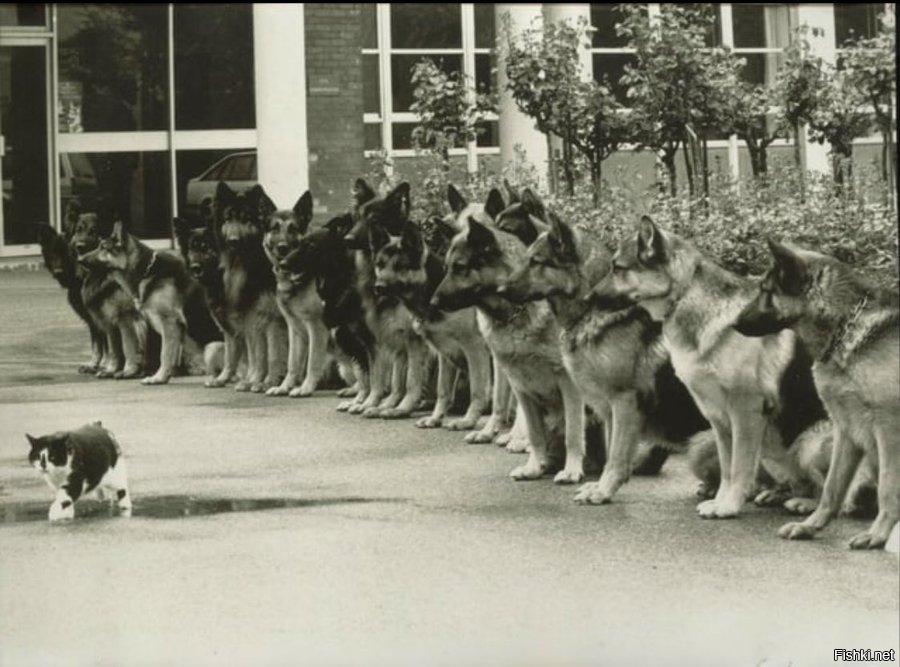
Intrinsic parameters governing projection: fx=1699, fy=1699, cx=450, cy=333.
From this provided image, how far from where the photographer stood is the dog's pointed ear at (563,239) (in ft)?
24.1

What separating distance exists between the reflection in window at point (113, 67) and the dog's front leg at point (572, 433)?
2361 mm

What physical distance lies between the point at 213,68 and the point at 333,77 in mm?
531

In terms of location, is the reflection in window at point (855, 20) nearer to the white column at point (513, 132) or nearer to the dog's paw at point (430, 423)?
the white column at point (513, 132)

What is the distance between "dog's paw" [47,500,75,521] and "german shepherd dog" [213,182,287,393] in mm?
2251

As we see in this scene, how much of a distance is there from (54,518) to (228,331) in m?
3.49

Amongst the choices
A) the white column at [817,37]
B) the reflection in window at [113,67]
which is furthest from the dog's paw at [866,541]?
the reflection in window at [113,67]

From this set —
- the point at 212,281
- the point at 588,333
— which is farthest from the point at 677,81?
the point at 212,281

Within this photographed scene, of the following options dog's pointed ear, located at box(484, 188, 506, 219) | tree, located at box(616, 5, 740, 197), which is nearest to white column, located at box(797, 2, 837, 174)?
tree, located at box(616, 5, 740, 197)

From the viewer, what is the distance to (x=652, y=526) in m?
6.92

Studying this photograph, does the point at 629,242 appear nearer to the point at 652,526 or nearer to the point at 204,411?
the point at 652,526

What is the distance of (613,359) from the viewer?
24.1 feet

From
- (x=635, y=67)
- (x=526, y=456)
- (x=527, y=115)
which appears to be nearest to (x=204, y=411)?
(x=526, y=456)

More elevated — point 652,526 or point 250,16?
point 250,16

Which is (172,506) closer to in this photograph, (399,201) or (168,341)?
(168,341)
